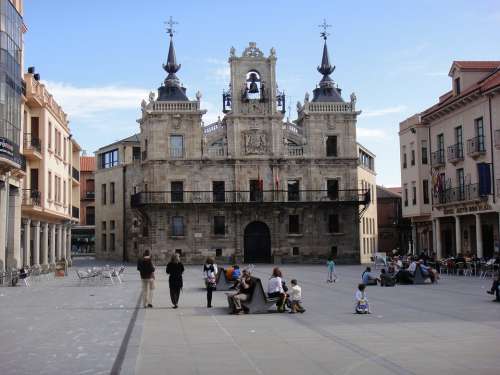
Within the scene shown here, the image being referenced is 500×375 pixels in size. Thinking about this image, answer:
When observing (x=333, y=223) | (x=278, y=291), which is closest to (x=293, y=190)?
(x=333, y=223)

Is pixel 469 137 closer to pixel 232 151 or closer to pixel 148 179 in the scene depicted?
pixel 232 151

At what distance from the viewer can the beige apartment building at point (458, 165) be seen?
122ft

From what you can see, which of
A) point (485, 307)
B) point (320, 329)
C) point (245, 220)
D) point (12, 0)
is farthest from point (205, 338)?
point (245, 220)

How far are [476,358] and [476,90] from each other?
29.2 metres

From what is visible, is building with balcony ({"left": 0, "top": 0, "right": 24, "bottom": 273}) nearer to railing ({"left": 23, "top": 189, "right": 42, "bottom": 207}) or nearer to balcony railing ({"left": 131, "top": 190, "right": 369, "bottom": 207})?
railing ({"left": 23, "top": 189, "right": 42, "bottom": 207})

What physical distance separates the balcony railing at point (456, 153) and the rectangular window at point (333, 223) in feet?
62.2

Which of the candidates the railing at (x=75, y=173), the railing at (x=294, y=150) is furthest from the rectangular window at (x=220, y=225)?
the railing at (x=75, y=173)

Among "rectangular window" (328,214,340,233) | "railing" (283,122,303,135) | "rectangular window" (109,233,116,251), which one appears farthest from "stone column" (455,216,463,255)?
"rectangular window" (109,233,116,251)

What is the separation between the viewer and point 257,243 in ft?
197

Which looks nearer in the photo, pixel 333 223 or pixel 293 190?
pixel 293 190

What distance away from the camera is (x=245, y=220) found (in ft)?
196

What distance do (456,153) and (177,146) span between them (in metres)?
25.7

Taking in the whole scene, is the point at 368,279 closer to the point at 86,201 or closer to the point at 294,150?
the point at 294,150

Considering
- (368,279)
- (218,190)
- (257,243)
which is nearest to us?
(368,279)
